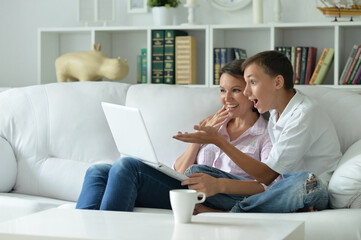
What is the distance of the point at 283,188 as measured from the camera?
6.63 ft

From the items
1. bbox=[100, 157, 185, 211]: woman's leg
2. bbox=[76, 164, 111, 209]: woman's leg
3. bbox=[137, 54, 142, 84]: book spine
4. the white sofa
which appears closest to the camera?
bbox=[100, 157, 185, 211]: woman's leg

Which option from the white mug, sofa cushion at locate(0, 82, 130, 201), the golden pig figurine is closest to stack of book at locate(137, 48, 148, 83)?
the golden pig figurine

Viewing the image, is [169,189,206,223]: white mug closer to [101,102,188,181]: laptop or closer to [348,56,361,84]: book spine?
[101,102,188,181]: laptop

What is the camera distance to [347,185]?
Result: 2.06 metres

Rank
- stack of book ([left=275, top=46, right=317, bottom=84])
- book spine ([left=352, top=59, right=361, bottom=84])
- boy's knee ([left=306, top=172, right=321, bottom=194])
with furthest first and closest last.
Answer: stack of book ([left=275, top=46, right=317, bottom=84]) → book spine ([left=352, top=59, right=361, bottom=84]) → boy's knee ([left=306, top=172, right=321, bottom=194])

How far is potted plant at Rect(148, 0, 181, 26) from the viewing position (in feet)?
12.1

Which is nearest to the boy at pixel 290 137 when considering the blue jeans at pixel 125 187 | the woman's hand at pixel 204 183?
the woman's hand at pixel 204 183

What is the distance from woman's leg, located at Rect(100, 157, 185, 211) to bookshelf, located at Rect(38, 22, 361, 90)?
1402 mm

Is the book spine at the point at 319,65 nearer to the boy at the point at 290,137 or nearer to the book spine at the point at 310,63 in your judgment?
the book spine at the point at 310,63

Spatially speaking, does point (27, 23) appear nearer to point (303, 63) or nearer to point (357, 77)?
point (303, 63)

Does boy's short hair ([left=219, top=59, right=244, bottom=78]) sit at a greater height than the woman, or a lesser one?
greater

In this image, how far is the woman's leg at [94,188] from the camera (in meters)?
2.22

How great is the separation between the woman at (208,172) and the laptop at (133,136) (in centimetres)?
6

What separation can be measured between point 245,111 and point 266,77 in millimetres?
286
